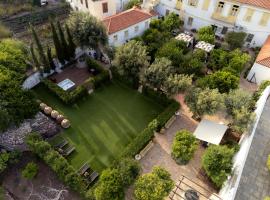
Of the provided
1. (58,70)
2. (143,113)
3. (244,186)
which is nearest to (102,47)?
(58,70)

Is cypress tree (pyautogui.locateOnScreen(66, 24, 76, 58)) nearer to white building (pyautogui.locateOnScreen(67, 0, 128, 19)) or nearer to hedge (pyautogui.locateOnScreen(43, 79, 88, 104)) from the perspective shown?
hedge (pyautogui.locateOnScreen(43, 79, 88, 104))

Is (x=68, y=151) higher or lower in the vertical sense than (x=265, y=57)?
lower

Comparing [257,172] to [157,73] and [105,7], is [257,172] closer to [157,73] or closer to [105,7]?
[157,73]

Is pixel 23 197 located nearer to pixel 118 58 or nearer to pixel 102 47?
pixel 118 58

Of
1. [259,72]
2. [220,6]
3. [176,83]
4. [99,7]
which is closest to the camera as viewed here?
[176,83]

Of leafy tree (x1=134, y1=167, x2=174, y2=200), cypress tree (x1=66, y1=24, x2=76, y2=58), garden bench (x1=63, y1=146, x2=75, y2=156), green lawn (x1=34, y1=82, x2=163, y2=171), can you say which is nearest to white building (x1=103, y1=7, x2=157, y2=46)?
cypress tree (x1=66, y1=24, x2=76, y2=58)

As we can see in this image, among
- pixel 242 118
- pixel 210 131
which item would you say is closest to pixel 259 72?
pixel 242 118
